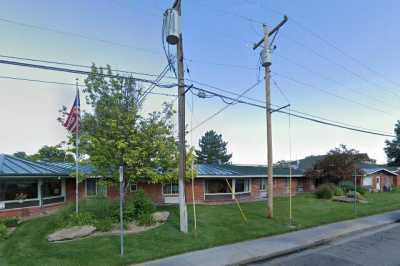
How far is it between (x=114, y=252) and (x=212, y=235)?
141 inches

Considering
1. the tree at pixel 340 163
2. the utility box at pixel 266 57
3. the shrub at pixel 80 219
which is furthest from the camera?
the tree at pixel 340 163

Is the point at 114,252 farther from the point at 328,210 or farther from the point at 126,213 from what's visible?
the point at 328,210

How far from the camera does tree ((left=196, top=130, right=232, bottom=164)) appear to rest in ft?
216

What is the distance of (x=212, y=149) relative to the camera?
67.2 meters

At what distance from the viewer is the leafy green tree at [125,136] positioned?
10.9 meters

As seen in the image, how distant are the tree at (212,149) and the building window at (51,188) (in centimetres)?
4869

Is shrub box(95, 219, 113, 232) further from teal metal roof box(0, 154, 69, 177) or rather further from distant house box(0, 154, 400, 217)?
teal metal roof box(0, 154, 69, 177)

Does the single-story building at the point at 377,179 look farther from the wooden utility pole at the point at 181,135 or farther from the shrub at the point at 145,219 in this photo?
the shrub at the point at 145,219

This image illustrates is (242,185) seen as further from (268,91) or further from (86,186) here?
(86,186)

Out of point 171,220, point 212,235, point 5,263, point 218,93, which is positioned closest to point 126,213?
point 171,220

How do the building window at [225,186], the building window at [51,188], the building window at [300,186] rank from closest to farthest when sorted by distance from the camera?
the building window at [51,188] < the building window at [225,186] < the building window at [300,186]

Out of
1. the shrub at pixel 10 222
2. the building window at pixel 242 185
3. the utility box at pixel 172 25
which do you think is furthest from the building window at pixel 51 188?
the building window at pixel 242 185

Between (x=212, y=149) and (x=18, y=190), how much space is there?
54.0 metres

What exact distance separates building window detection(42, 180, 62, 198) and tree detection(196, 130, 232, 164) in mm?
48690
